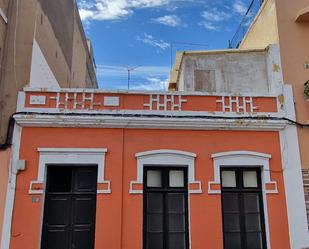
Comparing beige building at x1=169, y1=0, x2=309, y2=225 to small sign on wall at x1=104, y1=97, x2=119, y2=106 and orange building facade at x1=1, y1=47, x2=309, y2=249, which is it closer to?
orange building facade at x1=1, y1=47, x2=309, y2=249

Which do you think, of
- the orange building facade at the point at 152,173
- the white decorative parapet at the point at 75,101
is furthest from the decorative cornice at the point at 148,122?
the white decorative parapet at the point at 75,101

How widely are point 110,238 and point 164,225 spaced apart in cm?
116

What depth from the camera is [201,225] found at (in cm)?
727

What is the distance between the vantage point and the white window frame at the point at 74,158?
7.25 meters

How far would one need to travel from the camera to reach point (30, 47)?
7984 millimetres

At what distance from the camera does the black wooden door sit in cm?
713

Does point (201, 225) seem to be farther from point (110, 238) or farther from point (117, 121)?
point (117, 121)

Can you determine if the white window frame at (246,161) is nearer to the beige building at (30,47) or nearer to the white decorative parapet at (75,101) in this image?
the white decorative parapet at (75,101)

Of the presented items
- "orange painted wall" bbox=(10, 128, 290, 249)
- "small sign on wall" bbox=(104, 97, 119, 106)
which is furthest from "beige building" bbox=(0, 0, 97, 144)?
"small sign on wall" bbox=(104, 97, 119, 106)

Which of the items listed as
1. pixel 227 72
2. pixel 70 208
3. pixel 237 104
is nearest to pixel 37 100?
pixel 70 208

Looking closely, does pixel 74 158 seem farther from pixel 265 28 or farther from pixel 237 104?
pixel 265 28

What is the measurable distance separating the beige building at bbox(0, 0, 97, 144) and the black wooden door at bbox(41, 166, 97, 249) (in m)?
1.48

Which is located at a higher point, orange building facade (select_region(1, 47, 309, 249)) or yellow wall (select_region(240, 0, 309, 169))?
yellow wall (select_region(240, 0, 309, 169))

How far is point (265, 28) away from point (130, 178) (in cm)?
535
